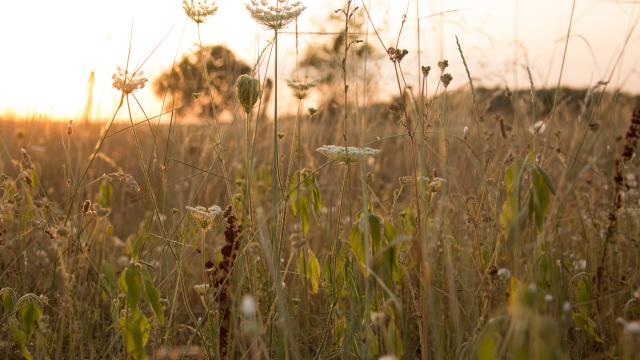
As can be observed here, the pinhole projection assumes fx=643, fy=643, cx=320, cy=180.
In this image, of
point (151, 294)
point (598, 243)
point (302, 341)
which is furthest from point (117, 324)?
point (598, 243)

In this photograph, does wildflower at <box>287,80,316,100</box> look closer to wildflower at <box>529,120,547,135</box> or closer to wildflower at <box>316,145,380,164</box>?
wildflower at <box>316,145,380,164</box>

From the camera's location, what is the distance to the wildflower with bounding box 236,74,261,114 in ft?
4.57

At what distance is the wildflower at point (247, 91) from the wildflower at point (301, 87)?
247mm

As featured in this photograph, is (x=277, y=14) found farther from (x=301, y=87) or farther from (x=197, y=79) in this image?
(x=197, y=79)

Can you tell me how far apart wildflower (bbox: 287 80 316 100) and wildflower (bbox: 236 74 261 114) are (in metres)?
0.25

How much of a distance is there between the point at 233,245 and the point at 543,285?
2.15ft

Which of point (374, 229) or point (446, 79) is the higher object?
point (446, 79)

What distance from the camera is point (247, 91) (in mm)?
1402

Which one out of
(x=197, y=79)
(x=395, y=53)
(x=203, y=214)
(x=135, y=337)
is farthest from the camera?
(x=197, y=79)

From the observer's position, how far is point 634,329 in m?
0.76

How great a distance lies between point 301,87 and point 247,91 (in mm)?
298

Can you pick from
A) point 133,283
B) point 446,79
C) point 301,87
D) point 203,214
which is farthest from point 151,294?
Result: point 446,79

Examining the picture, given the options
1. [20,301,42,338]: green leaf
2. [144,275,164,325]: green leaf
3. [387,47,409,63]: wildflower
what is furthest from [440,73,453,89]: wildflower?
[20,301,42,338]: green leaf

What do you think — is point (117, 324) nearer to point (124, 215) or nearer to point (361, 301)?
point (361, 301)
